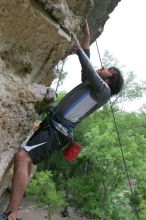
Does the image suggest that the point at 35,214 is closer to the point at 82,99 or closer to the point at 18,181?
the point at 82,99

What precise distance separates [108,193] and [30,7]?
2243 cm

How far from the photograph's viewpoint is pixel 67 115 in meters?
5.10

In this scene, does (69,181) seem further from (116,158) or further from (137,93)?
(137,93)

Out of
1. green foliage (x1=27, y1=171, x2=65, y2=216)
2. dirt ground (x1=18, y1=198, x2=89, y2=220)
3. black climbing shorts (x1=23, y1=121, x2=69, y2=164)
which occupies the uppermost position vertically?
black climbing shorts (x1=23, y1=121, x2=69, y2=164)

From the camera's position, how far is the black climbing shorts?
15.4 ft

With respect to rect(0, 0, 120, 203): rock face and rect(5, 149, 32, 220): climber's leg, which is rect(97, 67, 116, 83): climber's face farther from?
rect(5, 149, 32, 220): climber's leg

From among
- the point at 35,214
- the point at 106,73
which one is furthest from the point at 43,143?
the point at 35,214

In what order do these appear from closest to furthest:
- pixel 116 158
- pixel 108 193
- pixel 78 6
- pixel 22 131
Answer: pixel 22 131 < pixel 78 6 < pixel 116 158 < pixel 108 193

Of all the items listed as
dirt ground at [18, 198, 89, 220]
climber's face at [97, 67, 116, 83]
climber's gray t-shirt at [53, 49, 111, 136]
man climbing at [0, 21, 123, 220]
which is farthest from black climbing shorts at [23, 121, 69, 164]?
dirt ground at [18, 198, 89, 220]

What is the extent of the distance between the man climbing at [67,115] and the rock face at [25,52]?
191 millimetres

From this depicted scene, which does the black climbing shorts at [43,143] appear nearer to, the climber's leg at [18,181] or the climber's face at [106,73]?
the climber's leg at [18,181]

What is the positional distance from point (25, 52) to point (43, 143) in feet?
4.02

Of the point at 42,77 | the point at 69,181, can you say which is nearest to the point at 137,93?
the point at 69,181

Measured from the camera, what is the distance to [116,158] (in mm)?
23031
